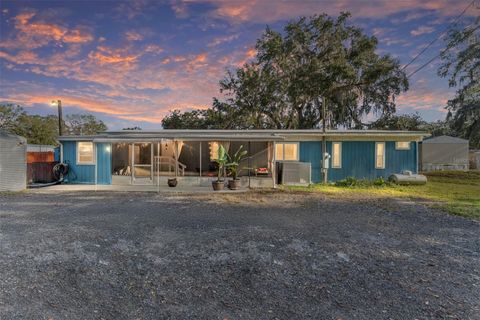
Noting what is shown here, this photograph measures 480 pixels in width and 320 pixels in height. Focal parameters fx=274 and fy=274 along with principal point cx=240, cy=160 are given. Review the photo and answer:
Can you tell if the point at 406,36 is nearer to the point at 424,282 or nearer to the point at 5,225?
the point at 424,282

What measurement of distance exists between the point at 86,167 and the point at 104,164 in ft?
3.48

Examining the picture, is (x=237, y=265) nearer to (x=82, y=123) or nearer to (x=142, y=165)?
(x=142, y=165)

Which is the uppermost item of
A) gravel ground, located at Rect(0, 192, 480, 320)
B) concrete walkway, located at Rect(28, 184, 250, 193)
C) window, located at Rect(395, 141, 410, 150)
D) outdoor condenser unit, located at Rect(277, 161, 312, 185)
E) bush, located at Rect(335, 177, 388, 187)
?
window, located at Rect(395, 141, 410, 150)

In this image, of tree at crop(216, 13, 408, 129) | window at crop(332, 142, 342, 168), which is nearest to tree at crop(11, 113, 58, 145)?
tree at crop(216, 13, 408, 129)

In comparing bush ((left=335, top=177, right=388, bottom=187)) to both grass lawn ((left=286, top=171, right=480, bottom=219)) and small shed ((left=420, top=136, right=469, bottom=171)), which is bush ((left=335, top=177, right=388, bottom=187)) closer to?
grass lawn ((left=286, top=171, right=480, bottom=219))

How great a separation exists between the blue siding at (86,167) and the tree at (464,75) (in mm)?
20931

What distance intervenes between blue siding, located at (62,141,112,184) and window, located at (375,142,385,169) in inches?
554

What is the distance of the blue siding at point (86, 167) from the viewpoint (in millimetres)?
13789

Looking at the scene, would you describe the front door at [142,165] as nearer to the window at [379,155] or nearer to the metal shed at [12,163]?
the metal shed at [12,163]

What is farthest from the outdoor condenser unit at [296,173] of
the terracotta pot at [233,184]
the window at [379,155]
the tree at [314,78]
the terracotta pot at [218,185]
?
the tree at [314,78]

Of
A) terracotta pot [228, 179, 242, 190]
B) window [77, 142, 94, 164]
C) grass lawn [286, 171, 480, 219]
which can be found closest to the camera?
grass lawn [286, 171, 480, 219]

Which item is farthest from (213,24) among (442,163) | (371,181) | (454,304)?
(442,163)

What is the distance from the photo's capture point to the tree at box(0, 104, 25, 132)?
37.2 m

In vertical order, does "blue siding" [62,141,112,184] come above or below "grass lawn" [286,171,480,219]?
above
